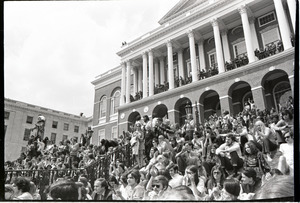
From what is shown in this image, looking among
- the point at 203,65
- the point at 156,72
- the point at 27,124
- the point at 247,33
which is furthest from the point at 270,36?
the point at 27,124

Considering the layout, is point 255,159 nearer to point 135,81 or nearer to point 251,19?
point 251,19

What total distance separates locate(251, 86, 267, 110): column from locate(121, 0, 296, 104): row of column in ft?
6.59

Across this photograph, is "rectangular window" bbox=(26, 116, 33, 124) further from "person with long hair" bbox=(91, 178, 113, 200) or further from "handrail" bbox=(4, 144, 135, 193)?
"person with long hair" bbox=(91, 178, 113, 200)

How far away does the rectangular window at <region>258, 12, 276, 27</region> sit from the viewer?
16.2 m

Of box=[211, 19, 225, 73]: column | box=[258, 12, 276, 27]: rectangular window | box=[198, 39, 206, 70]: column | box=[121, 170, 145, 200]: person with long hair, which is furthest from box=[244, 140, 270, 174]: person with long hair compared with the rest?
box=[198, 39, 206, 70]: column

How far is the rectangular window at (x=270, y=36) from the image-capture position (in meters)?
15.9

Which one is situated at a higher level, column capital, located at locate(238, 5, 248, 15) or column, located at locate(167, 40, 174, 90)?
column capital, located at locate(238, 5, 248, 15)

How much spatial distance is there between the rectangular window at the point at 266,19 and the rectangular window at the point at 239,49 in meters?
1.72

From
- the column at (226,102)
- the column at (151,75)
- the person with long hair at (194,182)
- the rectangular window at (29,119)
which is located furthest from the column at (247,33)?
the rectangular window at (29,119)

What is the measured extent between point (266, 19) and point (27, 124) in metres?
22.3

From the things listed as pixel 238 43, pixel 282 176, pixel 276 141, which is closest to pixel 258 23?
pixel 238 43

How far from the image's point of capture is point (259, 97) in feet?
46.6

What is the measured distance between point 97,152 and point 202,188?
6.88 metres

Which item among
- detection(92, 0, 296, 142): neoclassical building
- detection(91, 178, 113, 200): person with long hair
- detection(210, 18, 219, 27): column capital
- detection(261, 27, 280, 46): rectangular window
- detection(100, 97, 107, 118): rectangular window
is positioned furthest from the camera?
detection(100, 97, 107, 118): rectangular window
